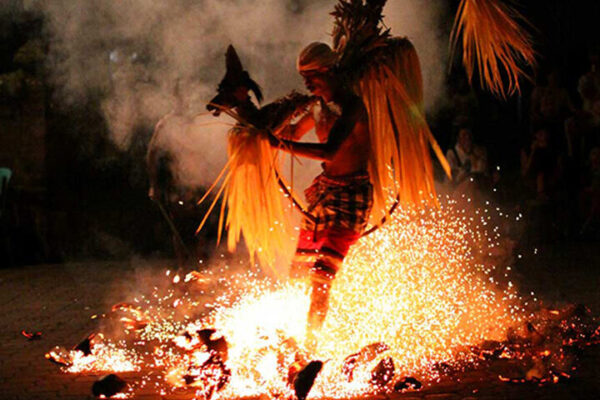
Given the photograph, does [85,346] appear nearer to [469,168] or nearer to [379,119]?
[379,119]

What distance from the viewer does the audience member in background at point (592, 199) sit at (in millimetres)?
9742

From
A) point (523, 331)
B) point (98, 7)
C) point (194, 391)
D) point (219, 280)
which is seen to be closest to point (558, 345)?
point (523, 331)

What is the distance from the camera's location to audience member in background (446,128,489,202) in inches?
394

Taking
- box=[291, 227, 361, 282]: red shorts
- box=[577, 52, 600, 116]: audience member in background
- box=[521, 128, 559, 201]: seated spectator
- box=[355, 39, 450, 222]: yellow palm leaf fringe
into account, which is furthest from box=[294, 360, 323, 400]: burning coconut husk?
box=[577, 52, 600, 116]: audience member in background

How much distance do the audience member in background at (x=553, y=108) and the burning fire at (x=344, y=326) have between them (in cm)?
477

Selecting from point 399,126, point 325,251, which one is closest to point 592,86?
point 399,126

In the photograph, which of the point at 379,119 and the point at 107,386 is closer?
the point at 107,386

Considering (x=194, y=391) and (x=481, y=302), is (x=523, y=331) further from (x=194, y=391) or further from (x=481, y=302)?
(x=194, y=391)

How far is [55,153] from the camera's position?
12.0 metres

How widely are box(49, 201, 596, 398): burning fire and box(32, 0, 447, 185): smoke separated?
174cm

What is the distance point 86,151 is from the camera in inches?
475

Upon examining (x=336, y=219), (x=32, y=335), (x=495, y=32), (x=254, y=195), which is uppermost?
(x=495, y=32)

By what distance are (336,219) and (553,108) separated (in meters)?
7.55

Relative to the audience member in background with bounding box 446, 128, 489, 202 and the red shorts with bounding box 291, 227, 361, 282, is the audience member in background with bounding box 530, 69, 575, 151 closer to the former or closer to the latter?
the audience member in background with bounding box 446, 128, 489, 202
